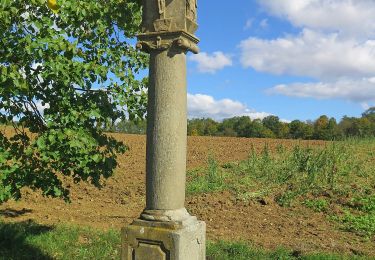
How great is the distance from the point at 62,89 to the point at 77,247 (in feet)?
8.43

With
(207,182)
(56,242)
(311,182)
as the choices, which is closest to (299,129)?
(207,182)

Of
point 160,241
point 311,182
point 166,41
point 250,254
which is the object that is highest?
point 166,41

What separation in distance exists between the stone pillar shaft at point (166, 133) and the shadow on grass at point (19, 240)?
2796mm

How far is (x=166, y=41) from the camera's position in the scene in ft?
15.0

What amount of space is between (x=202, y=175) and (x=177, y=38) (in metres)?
8.94

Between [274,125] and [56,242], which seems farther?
[274,125]

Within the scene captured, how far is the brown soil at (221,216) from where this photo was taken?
24.9 feet

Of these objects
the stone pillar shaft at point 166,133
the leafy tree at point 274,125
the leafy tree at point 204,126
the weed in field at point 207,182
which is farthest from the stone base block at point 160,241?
the leafy tree at point 204,126

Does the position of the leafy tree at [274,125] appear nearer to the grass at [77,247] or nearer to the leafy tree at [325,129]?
the leafy tree at [325,129]

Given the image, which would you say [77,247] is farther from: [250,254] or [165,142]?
[165,142]

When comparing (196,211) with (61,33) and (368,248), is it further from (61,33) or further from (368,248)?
(61,33)

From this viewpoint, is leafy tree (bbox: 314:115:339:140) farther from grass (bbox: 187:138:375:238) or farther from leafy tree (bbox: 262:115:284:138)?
grass (bbox: 187:138:375:238)

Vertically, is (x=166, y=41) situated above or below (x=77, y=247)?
above

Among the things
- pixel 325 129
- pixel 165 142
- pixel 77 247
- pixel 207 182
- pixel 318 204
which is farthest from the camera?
pixel 325 129
